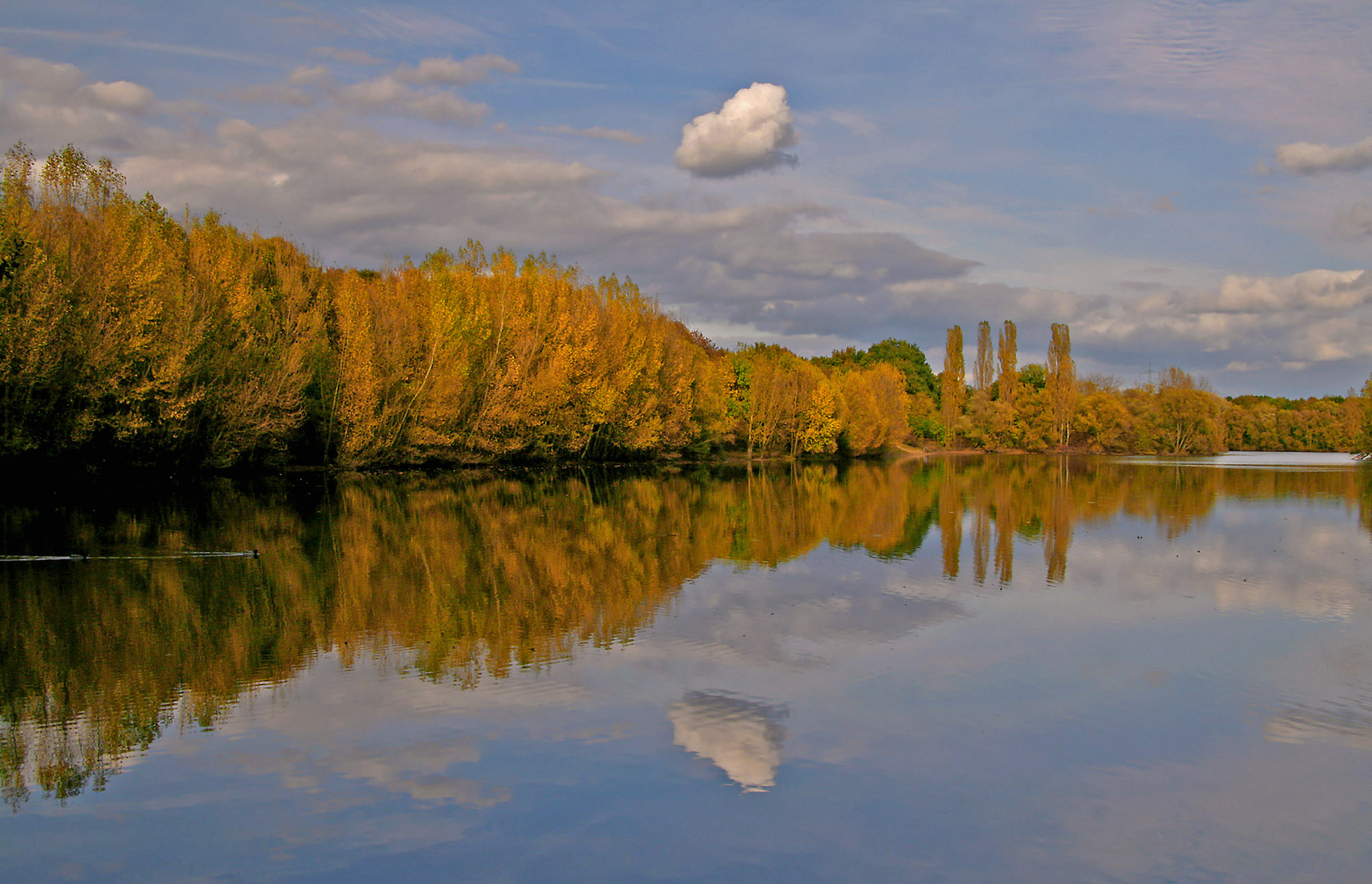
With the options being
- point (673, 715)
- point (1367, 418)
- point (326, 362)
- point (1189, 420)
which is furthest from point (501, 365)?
point (1189, 420)

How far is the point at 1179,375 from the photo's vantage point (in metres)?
105

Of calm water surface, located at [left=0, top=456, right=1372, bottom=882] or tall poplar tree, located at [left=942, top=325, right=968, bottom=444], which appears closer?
calm water surface, located at [left=0, top=456, right=1372, bottom=882]

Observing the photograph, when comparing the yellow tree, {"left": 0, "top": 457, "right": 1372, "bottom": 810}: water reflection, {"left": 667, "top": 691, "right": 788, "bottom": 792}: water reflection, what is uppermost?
the yellow tree

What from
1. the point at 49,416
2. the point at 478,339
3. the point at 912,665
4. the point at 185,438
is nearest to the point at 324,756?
the point at 912,665

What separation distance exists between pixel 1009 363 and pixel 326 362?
82792mm

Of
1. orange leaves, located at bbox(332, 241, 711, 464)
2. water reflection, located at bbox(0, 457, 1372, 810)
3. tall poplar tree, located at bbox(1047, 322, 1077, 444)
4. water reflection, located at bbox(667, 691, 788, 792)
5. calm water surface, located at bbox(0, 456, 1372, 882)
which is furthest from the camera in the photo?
tall poplar tree, located at bbox(1047, 322, 1077, 444)

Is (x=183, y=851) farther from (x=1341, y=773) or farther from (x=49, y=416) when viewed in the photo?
(x=49, y=416)

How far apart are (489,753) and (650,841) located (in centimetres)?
200

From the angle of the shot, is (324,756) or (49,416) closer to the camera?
(324,756)

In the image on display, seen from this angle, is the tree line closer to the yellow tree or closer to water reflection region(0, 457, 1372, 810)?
the yellow tree

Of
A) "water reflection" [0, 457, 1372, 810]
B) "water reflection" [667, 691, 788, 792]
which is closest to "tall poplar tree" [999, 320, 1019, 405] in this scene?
"water reflection" [0, 457, 1372, 810]

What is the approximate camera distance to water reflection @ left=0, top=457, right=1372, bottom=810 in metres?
7.99

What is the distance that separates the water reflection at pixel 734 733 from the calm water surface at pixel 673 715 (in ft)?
0.15

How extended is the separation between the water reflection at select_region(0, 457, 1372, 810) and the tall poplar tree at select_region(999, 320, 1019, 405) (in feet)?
239
